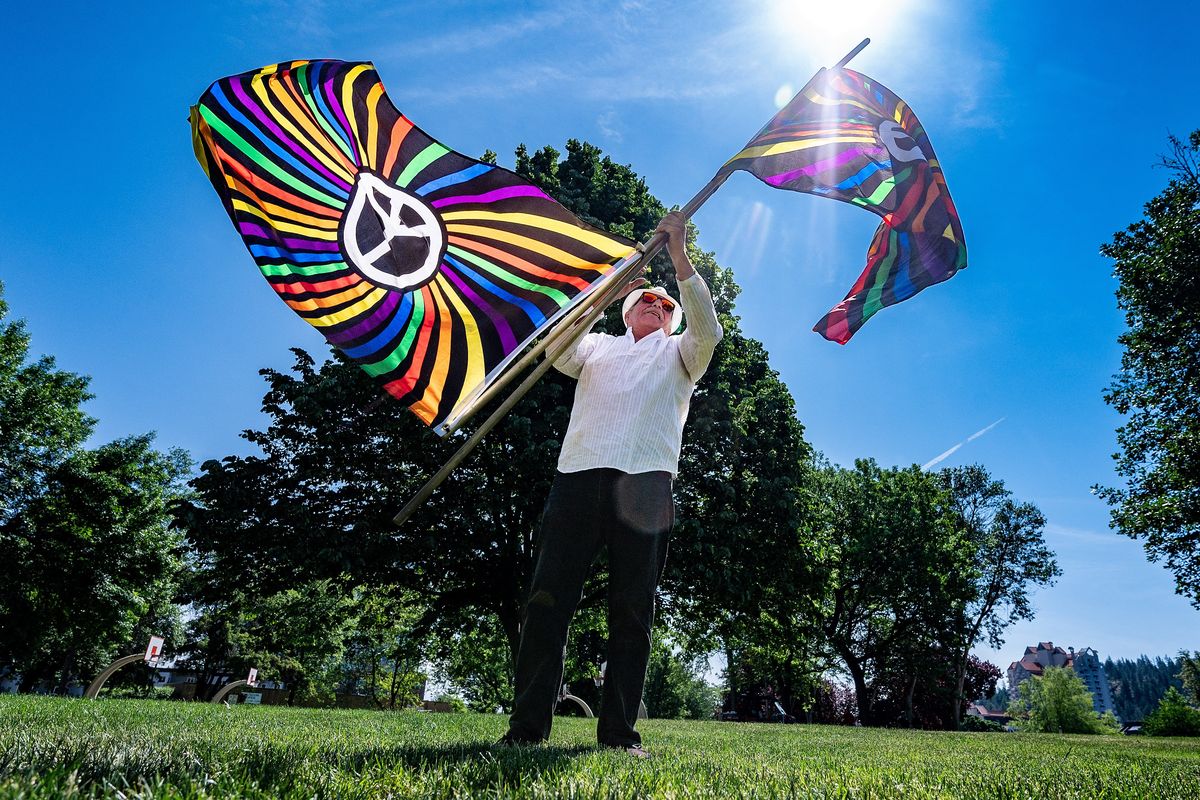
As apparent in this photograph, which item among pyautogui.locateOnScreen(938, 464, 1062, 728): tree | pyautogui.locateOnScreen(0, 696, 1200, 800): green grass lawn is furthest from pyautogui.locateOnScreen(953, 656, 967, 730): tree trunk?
pyautogui.locateOnScreen(0, 696, 1200, 800): green grass lawn

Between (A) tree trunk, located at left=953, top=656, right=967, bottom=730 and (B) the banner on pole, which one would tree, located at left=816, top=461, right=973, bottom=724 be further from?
(B) the banner on pole

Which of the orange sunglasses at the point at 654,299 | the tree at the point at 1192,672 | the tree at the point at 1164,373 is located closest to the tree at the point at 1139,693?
the tree at the point at 1192,672

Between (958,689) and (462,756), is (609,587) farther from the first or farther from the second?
(958,689)

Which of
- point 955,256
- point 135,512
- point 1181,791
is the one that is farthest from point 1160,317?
point 135,512

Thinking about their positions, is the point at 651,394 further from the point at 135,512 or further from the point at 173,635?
the point at 173,635

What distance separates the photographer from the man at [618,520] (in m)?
3.35

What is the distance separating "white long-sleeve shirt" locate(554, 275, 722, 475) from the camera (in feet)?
11.6

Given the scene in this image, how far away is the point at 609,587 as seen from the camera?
11.2 feet

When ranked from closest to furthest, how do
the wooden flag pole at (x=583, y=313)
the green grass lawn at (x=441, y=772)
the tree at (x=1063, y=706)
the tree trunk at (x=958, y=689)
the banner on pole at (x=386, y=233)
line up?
the green grass lawn at (x=441, y=772)
the wooden flag pole at (x=583, y=313)
the banner on pole at (x=386, y=233)
the tree trunk at (x=958, y=689)
the tree at (x=1063, y=706)

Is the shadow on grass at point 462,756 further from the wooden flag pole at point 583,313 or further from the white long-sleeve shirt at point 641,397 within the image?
the wooden flag pole at point 583,313

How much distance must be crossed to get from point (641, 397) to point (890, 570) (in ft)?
96.2

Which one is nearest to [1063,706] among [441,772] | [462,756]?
[462,756]

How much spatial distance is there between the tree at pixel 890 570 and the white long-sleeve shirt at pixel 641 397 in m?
25.5

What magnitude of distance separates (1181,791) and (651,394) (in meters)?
2.87
